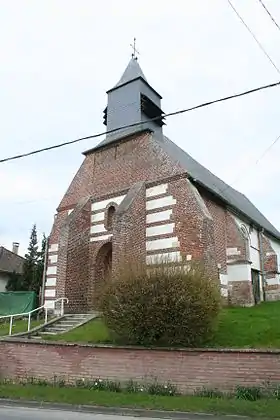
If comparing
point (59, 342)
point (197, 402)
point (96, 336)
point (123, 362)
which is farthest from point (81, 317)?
point (197, 402)

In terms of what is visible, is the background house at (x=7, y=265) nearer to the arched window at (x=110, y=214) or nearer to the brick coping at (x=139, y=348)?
the arched window at (x=110, y=214)

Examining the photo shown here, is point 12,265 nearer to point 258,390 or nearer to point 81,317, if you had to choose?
point 81,317

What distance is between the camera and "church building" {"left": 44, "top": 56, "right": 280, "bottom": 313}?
1728 centimetres

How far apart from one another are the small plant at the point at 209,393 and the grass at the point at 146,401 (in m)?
0.32

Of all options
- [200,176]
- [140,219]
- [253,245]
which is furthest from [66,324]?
[253,245]

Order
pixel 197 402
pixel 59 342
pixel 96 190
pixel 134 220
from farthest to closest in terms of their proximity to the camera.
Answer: pixel 96 190 < pixel 134 220 < pixel 59 342 < pixel 197 402

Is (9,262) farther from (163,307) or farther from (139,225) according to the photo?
(163,307)

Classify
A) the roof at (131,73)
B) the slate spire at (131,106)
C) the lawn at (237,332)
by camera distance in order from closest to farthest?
the lawn at (237,332) → the slate spire at (131,106) → the roof at (131,73)

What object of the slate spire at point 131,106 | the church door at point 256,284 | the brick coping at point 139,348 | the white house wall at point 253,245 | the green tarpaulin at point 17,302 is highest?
the slate spire at point 131,106

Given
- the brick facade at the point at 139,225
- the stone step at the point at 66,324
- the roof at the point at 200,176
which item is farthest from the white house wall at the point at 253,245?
the stone step at the point at 66,324

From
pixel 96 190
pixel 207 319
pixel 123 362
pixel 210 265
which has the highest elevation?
pixel 96 190

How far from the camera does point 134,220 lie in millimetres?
17891

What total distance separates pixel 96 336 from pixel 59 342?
4.84 feet

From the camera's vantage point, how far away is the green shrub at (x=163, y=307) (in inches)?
425
